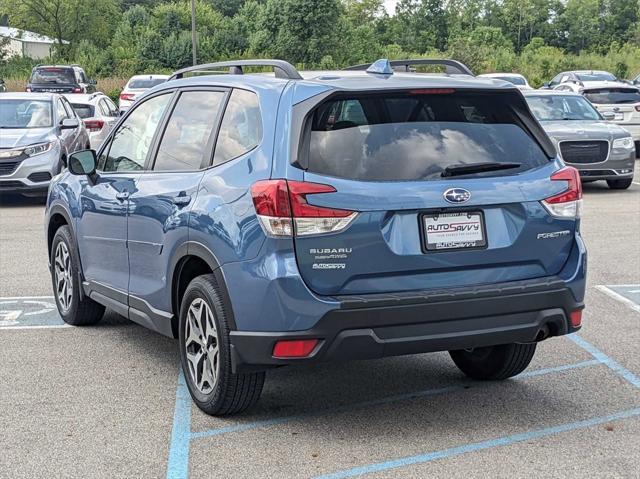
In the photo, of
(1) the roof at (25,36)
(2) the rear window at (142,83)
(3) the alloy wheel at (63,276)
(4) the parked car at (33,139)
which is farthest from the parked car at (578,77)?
(1) the roof at (25,36)

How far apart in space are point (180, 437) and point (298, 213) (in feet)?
4.28

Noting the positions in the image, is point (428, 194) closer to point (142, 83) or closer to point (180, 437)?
point (180, 437)

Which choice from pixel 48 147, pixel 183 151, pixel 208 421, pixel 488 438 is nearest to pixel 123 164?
pixel 183 151

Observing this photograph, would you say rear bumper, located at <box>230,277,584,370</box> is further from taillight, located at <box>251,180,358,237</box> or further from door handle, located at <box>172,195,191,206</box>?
door handle, located at <box>172,195,191,206</box>

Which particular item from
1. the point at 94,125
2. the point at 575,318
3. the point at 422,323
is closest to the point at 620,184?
the point at 94,125

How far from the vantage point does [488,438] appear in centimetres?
525

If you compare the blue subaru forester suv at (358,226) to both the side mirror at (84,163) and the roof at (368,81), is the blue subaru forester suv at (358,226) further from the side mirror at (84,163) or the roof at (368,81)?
the side mirror at (84,163)

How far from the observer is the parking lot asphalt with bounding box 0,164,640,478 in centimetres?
490

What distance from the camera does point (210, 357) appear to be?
5570mm

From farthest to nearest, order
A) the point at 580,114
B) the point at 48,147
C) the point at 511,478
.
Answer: the point at 580,114 < the point at 48,147 < the point at 511,478

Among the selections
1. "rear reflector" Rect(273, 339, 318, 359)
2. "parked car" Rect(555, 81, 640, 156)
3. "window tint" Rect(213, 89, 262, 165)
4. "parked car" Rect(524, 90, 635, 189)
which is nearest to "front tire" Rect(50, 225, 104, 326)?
"window tint" Rect(213, 89, 262, 165)

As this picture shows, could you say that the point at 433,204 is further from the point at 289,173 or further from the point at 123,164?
the point at 123,164

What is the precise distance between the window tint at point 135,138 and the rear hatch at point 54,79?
89.2 feet

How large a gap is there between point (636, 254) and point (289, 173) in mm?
7103
